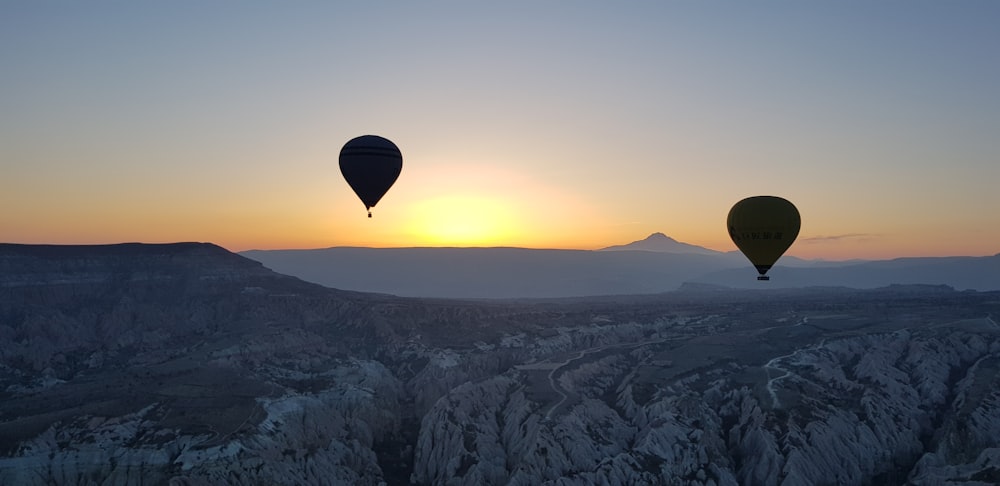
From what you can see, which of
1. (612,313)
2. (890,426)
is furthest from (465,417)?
(612,313)

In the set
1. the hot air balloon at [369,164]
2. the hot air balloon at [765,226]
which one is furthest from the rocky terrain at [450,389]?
the hot air balloon at [369,164]

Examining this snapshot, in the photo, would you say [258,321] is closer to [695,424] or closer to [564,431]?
[564,431]

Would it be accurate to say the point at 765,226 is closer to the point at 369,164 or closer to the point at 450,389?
the point at 369,164

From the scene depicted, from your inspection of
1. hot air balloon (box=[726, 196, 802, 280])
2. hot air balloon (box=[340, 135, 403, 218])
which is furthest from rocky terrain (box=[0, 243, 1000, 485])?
hot air balloon (box=[340, 135, 403, 218])

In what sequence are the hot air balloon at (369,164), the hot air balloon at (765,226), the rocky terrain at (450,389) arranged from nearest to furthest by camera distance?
the rocky terrain at (450,389), the hot air balloon at (765,226), the hot air balloon at (369,164)

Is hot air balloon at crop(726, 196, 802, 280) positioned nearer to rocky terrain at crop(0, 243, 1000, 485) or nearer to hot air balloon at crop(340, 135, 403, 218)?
rocky terrain at crop(0, 243, 1000, 485)

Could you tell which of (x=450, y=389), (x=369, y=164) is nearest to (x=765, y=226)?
(x=369, y=164)

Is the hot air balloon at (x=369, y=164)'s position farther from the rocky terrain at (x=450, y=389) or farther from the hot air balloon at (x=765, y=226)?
the hot air balloon at (x=765, y=226)
